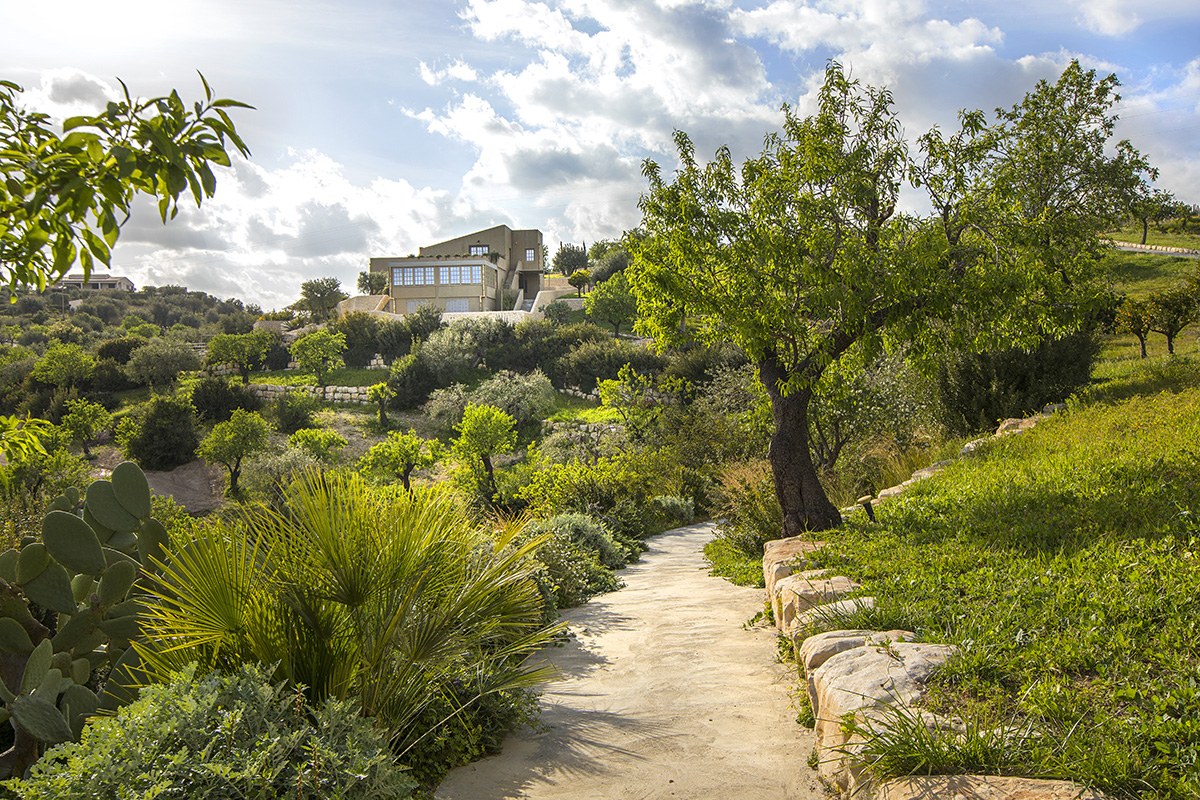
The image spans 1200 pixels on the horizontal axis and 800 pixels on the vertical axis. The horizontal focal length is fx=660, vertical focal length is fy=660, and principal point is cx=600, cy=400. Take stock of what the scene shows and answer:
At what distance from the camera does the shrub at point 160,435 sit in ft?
89.0

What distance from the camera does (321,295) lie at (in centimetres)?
6116

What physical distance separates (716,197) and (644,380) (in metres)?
11.8

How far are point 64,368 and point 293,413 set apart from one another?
566 inches

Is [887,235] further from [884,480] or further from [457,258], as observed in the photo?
[457,258]

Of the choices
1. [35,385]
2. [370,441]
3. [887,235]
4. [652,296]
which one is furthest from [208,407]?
[887,235]

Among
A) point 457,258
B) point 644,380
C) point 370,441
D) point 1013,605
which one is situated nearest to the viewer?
point 1013,605

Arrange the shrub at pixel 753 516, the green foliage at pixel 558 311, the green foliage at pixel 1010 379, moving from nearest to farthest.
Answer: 1. the shrub at pixel 753 516
2. the green foliage at pixel 1010 379
3. the green foliage at pixel 558 311

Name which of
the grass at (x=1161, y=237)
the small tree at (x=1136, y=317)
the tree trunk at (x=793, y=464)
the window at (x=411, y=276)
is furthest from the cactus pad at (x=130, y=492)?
the window at (x=411, y=276)

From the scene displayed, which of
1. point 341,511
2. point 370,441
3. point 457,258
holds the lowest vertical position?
point 370,441

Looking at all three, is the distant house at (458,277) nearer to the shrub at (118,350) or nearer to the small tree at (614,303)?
the small tree at (614,303)

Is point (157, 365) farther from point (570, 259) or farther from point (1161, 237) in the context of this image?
point (1161, 237)

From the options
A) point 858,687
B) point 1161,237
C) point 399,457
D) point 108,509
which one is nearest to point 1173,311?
point 858,687

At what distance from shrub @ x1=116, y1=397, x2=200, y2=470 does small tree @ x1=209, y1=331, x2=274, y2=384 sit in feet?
32.6

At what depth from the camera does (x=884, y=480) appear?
1034cm
